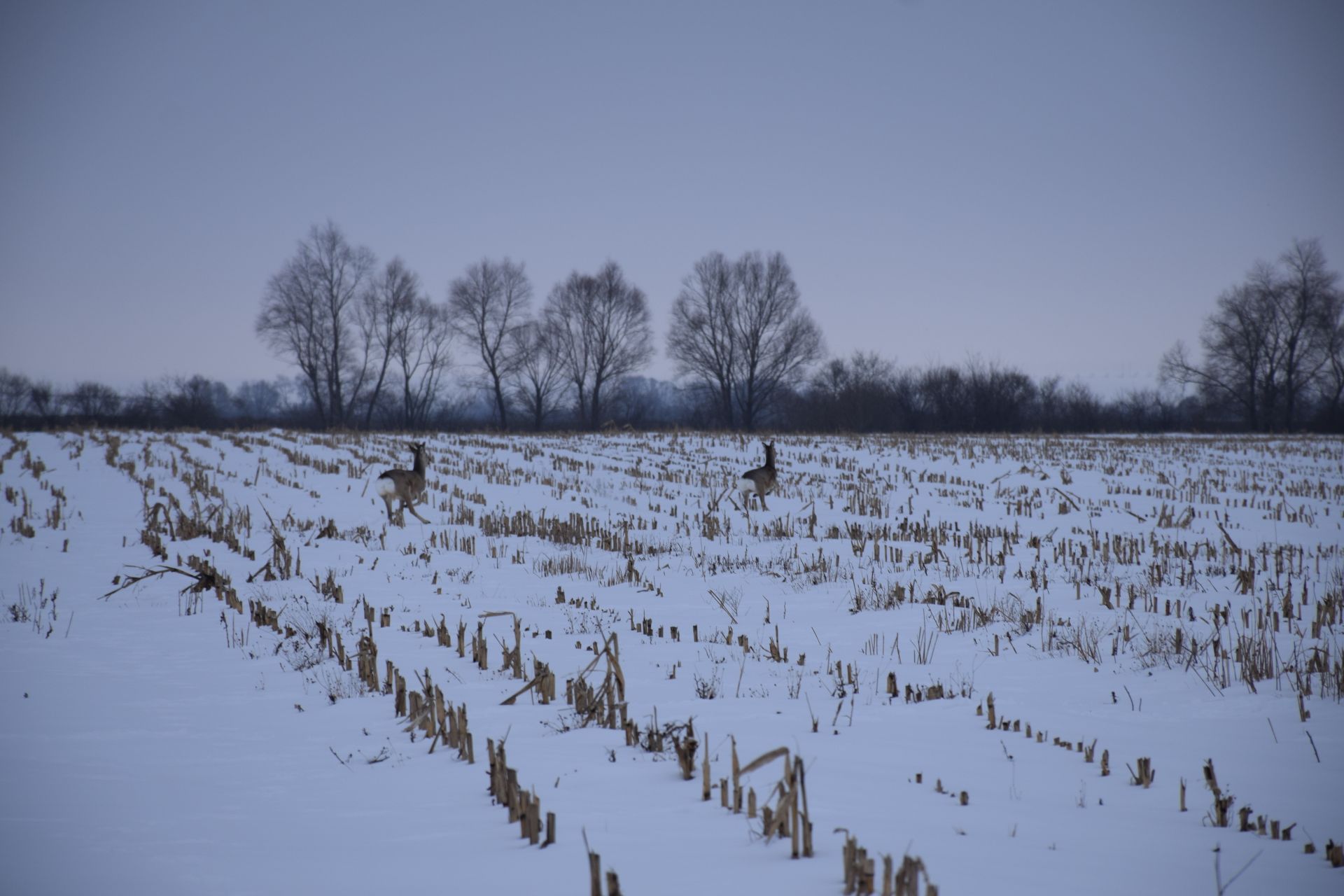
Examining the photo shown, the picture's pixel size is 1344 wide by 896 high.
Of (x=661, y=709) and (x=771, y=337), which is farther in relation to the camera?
(x=771, y=337)

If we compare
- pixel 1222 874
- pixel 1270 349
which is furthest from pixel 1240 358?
pixel 1222 874

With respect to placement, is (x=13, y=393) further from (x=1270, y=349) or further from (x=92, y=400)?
(x=1270, y=349)

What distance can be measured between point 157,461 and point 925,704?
22661mm

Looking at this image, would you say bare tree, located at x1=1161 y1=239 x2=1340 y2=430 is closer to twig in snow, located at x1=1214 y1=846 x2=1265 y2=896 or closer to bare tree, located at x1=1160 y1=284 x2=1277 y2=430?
bare tree, located at x1=1160 y1=284 x2=1277 y2=430

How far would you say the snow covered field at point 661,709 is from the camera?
245 cm

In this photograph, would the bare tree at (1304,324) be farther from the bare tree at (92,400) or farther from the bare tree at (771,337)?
the bare tree at (92,400)

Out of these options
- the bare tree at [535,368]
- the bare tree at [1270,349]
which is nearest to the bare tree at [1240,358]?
the bare tree at [1270,349]

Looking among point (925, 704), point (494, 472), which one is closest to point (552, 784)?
point (925, 704)

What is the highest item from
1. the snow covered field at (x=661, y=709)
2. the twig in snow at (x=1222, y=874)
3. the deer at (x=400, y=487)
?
the deer at (x=400, y=487)

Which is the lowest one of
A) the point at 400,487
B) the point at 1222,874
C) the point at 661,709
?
the point at 661,709

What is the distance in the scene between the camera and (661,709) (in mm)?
4246

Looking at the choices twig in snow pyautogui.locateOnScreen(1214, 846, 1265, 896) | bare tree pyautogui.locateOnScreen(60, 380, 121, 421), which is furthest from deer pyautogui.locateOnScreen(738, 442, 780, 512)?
bare tree pyautogui.locateOnScreen(60, 380, 121, 421)

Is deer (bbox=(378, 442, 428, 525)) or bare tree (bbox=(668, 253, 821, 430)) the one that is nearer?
deer (bbox=(378, 442, 428, 525))

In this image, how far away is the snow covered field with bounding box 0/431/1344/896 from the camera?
2.45 m
